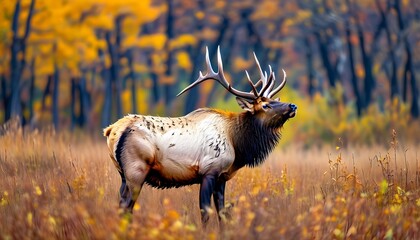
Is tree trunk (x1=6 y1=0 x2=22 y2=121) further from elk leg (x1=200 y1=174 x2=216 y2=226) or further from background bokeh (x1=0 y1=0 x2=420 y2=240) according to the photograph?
elk leg (x1=200 y1=174 x2=216 y2=226)

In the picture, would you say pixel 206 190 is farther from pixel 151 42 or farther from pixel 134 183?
pixel 151 42

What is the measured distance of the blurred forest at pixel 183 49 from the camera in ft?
85.5

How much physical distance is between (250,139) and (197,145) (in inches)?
29.2

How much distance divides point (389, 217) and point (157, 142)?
7.62ft

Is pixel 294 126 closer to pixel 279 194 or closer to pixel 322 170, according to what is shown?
pixel 322 170

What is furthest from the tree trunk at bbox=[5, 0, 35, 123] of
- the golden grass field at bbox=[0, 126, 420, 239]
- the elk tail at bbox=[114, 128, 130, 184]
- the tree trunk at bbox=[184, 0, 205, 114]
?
the elk tail at bbox=[114, 128, 130, 184]

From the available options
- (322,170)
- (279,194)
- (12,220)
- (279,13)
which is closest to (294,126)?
(279,13)

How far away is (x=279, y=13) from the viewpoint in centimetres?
3497

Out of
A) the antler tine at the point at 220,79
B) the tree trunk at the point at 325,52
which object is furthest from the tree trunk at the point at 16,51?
the antler tine at the point at 220,79

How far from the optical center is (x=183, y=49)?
140 feet

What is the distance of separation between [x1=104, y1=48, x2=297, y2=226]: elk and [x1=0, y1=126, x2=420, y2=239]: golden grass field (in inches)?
9.8

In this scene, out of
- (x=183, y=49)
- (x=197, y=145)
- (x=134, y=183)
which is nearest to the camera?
(x=134, y=183)

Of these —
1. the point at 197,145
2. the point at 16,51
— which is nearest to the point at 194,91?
the point at 16,51

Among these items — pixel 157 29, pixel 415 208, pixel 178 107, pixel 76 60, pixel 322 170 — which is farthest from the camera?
pixel 157 29
